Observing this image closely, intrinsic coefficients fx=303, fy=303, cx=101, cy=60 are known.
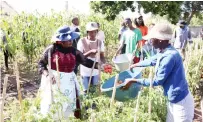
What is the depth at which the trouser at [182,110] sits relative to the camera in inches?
101

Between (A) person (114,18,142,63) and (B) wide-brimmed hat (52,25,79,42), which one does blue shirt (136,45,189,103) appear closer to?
(B) wide-brimmed hat (52,25,79,42)

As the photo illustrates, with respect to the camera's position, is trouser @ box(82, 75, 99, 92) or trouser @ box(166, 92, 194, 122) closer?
trouser @ box(166, 92, 194, 122)

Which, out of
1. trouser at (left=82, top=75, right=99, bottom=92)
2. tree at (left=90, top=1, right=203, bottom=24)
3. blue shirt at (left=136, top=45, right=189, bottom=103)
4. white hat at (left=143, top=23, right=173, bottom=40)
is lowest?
trouser at (left=82, top=75, right=99, bottom=92)

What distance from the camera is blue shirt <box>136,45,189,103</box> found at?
2420 mm

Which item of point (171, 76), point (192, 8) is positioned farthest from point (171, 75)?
point (192, 8)

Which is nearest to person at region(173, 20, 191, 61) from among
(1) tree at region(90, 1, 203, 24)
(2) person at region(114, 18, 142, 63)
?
(2) person at region(114, 18, 142, 63)

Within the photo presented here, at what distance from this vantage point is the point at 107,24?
36.9ft

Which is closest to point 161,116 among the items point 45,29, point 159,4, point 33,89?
point 33,89

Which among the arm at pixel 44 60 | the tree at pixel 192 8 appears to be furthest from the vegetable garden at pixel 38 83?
the tree at pixel 192 8

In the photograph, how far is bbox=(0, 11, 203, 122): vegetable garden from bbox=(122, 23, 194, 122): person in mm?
167

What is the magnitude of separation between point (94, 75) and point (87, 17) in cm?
827

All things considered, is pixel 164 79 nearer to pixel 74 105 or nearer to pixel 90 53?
pixel 74 105

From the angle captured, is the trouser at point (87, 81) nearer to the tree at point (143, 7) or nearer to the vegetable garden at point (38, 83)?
the vegetable garden at point (38, 83)

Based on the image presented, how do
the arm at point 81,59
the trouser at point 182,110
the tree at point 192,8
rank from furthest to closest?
the tree at point 192,8 < the arm at point 81,59 < the trouser at point 182,110
